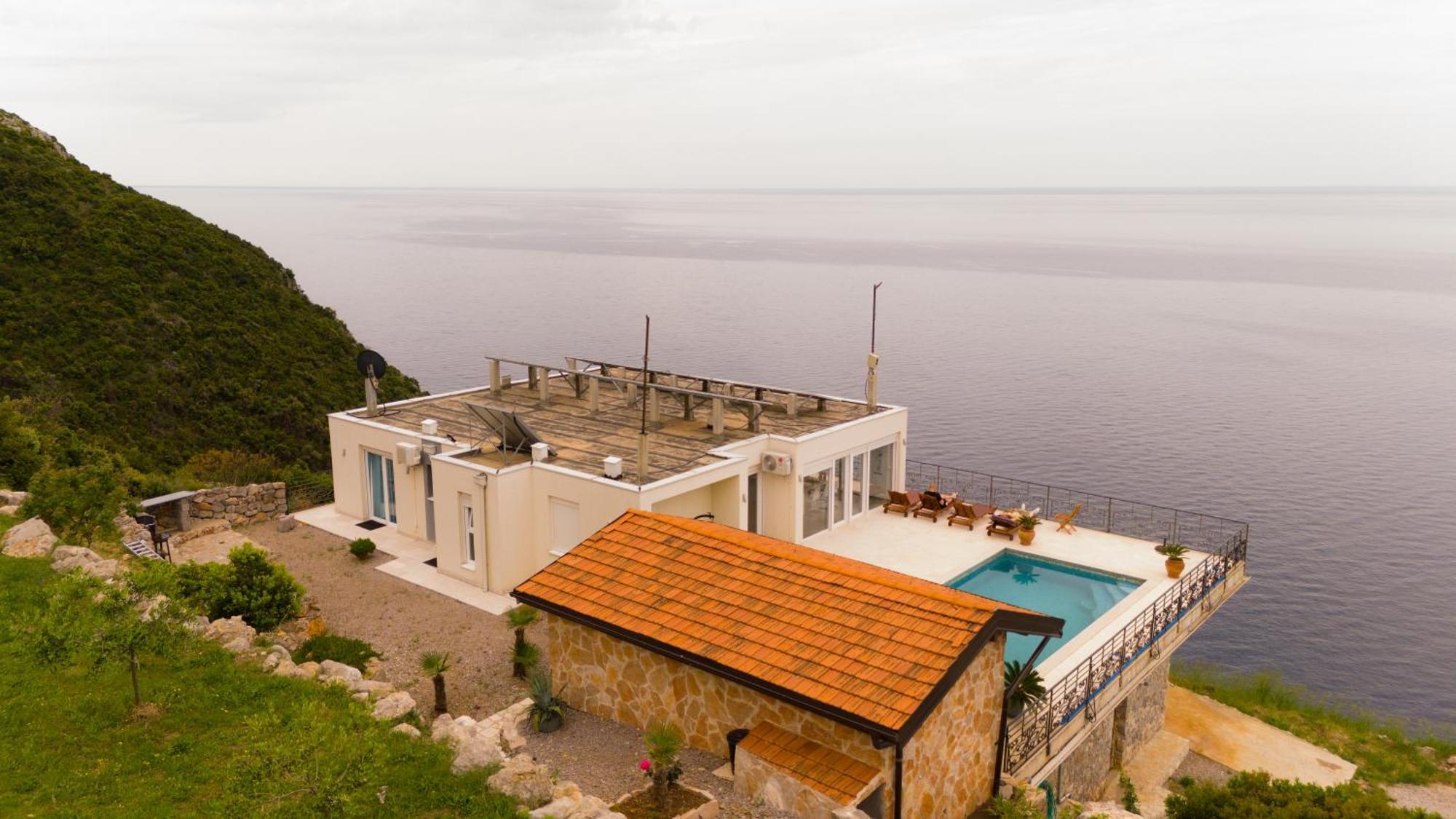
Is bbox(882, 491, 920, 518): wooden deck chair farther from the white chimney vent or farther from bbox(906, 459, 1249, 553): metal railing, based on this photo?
the white chimney vent

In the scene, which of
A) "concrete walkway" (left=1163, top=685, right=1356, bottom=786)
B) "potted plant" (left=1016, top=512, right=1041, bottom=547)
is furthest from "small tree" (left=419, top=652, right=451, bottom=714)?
"concrete walkway" (left=1163, top=685, right=1356, bottom=786)

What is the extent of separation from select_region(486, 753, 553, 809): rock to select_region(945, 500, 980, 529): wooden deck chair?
16155 millimetres

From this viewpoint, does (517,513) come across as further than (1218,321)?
No

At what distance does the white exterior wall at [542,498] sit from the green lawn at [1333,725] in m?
12.8

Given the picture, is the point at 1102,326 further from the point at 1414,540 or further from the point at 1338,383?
the point at 1414,540

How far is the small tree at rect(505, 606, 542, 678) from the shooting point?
15273 millimetres

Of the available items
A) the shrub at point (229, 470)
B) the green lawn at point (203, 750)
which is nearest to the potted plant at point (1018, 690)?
the green lawn at point (203, 750)

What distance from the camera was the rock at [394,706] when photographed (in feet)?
40.2

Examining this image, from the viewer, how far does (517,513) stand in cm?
1986

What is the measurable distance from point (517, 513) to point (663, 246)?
180815mm

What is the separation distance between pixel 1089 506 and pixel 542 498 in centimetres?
2670

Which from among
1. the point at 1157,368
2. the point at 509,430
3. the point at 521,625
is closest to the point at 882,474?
the point at 509,430

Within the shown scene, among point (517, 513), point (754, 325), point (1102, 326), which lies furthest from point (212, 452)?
point (1102, 326)

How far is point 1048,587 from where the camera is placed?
21.6 meters
